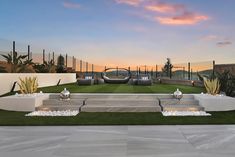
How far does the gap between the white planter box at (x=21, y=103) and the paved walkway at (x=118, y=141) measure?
283 centimetres

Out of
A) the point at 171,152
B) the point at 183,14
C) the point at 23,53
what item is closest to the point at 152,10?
the point at 183,14

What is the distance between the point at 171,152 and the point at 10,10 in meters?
16.1

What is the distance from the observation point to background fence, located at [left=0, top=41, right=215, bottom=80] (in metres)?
18.2

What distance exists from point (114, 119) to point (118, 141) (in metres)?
2.51

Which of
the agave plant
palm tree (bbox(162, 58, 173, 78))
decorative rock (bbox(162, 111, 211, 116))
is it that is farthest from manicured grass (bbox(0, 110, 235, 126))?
palm tree (bbox(162, 58, 173, 78))

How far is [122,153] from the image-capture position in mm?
5141

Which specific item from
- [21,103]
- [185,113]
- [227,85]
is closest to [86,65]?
[227,85]

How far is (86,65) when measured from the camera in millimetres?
30641

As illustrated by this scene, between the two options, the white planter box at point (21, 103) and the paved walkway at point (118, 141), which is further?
the white planter box at point (21, 103)

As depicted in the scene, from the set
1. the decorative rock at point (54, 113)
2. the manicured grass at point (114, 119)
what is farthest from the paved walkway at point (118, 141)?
the decorative rock at point (54, 113)

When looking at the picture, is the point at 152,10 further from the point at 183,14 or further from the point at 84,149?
the point at 84,149

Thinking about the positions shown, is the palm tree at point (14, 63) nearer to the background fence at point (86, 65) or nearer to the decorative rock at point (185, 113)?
the background fence at point (86, 65)

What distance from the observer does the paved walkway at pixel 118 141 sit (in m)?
5.15

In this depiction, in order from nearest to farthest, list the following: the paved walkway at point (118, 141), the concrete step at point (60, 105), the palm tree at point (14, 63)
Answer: the paved walkway at point (118, 141) → the concrete step at point (60, 105) → the palm tree at point (14, 63)
